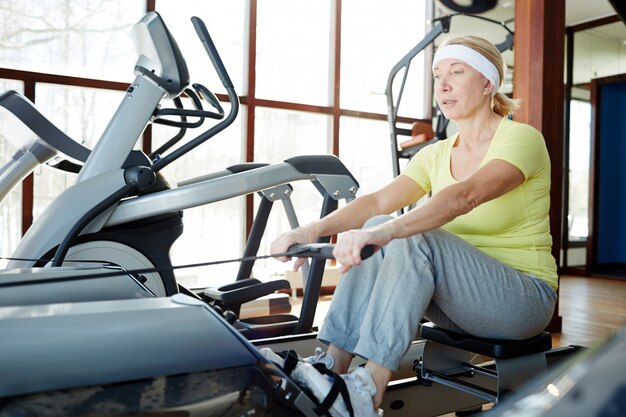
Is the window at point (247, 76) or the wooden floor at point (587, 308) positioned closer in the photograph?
the wooden floor at point (587, 308)

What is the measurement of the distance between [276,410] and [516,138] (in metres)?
0.97

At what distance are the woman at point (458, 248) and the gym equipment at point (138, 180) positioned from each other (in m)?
0.73

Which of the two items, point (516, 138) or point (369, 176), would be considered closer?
point (516, 138)

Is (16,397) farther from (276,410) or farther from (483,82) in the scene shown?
(483,82)

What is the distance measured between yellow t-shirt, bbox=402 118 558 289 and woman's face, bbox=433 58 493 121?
4.0 inches

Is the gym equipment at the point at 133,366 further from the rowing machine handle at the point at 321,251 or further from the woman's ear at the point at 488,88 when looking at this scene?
the woman's ear at the point at 488,88

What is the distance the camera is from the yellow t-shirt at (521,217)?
1487mm

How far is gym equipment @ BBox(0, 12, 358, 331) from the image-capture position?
2.17m

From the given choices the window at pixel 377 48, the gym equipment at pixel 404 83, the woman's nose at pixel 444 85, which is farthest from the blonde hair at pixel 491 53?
the window at pixel 377 48

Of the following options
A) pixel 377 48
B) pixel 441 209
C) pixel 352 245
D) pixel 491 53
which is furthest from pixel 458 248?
pixel 377 48

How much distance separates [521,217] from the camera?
1522 mm

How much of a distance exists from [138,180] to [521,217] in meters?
1.37

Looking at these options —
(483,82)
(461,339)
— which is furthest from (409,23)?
(461,339)

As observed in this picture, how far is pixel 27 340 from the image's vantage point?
780 millimetres
